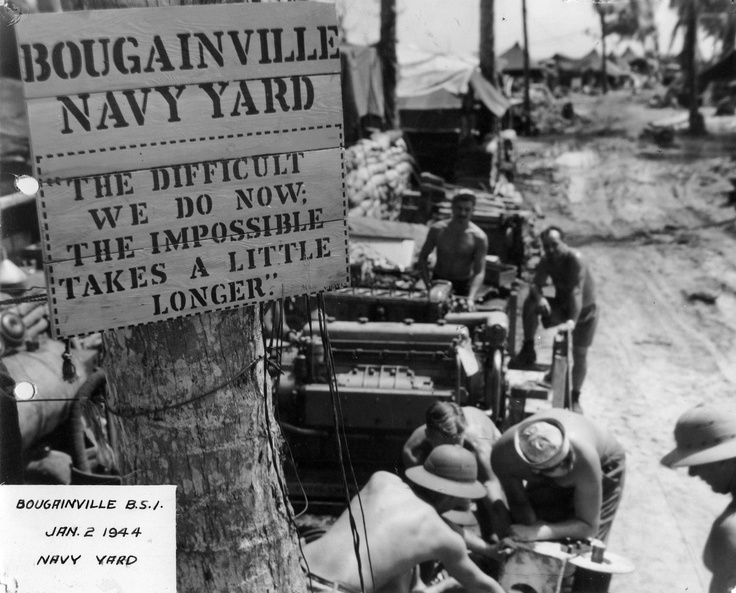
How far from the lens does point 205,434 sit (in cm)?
239

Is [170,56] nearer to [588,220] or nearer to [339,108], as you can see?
[339,108]

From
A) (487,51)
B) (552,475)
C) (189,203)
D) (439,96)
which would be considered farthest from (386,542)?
(487,51)

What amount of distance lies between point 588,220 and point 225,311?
54.8ft

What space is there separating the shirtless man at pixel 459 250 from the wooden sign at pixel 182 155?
5763mm

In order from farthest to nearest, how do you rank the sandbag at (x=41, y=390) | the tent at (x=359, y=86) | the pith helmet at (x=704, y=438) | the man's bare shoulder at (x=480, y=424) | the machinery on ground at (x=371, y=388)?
1. the tent at (x=359, y=86)
2. the sandbag at (x=41, y=390)
3. the machinery on ground at (x=371, y=388)
4. the man's bare shoulder at (x=480, y=424)
5. the pith helmet at (x=704, y=438)

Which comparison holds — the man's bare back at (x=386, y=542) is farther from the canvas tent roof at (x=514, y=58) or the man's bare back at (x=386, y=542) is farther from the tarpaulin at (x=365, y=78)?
the canvas tent roof at (x=514, y=58)

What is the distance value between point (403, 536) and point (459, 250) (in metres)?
5.05

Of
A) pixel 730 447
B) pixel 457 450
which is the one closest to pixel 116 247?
pixel 457 450

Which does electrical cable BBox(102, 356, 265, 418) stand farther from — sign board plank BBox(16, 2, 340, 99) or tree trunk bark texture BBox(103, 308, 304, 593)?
sign board plank BBox(16, 2, 340, 99)

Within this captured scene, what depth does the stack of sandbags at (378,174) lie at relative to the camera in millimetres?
12906

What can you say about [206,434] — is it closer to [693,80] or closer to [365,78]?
[365,78]

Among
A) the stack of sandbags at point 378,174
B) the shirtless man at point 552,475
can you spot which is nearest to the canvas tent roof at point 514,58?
the stack of sandbags at point 378,174

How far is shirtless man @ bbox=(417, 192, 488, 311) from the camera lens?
26.9 ft

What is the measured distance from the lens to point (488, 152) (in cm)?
1786
